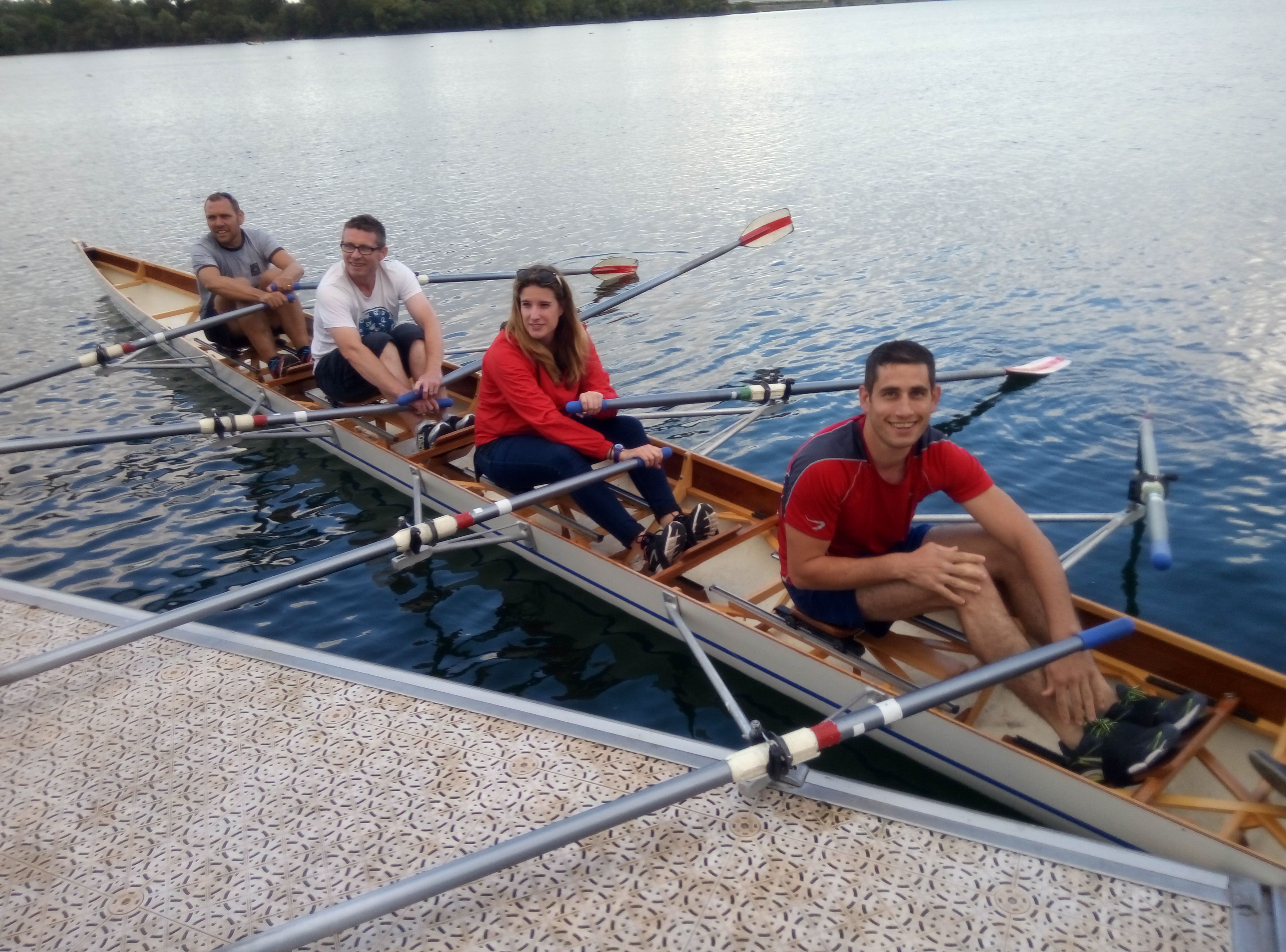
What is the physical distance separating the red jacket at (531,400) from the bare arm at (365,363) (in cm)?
172

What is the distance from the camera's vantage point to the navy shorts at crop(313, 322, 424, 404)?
8.33m

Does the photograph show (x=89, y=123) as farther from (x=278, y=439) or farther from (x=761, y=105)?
(x=278, y=439)

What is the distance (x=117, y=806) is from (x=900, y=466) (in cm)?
407

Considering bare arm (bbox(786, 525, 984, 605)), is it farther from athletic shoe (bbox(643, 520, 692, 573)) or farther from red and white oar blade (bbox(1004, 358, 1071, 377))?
red and white oar blade (bbox(1004, 358, 1071, 377))

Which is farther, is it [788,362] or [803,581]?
[788,362]

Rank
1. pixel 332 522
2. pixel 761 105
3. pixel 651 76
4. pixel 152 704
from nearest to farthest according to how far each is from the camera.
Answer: pixel 152 704 → pixel 332 522 → pixel 761 105 → pixel 651 76

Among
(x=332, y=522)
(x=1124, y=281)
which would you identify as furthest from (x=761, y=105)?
(x=332, y=522)

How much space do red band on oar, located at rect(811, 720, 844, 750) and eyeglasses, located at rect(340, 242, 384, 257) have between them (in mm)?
5837

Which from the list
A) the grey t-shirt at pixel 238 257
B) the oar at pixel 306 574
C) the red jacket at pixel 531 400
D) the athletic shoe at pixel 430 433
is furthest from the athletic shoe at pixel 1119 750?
the grey t-shirt at pixel 238 257

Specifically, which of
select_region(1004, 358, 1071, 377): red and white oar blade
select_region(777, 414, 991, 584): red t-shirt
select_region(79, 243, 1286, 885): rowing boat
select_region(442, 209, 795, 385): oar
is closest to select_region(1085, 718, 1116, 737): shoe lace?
select_region(79, 243, 1286, 885): rowing boat

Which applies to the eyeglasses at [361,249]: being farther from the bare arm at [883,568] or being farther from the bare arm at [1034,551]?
the bare arm at [1034,551]

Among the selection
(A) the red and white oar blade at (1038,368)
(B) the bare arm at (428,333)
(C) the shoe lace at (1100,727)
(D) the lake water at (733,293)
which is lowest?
(D) the lake water at (733,293)

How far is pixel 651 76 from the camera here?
43750 millimetres

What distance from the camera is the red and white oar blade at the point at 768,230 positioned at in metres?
11.4
